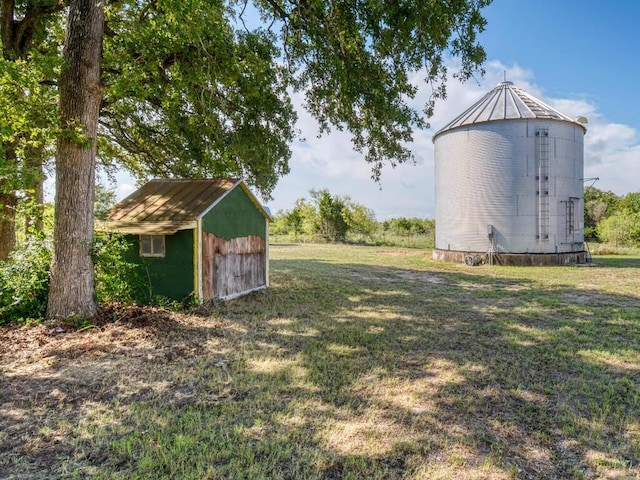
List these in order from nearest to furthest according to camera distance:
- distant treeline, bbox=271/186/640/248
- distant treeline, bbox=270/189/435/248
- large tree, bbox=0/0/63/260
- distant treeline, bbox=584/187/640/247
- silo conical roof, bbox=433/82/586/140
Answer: large tree, bbox=0/0/63/260
silo conical roof, bbox=433/82/586/140
distant treeline, bbox=584/187/640/247
distant treeline, bbox=271/186/640/248
distant treeline, bbox=270/189/435/248

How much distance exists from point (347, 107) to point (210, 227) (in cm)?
377

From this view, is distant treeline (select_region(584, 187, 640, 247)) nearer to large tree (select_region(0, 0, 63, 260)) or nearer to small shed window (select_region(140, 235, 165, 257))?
small shed window (select_region(140, 235, 165, 257))

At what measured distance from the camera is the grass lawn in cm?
262

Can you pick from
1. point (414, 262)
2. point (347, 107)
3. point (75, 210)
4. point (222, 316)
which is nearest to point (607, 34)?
point (347, 107)

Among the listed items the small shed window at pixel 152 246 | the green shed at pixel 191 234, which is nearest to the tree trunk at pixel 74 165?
the green shed at pixel 191 234

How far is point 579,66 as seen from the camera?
1117 cm

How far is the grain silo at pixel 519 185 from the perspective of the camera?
48.6ft

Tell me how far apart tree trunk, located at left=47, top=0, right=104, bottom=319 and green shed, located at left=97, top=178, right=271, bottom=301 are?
3.85 ft

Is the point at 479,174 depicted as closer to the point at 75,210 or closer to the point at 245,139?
the point at 245,139

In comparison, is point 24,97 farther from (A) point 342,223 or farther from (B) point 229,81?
(A) point 342,223

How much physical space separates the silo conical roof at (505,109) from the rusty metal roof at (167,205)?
1103cm

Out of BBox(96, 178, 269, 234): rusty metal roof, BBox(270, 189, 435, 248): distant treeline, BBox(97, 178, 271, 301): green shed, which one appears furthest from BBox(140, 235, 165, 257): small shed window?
BBox(270, 189, 435, 248): distant treeline

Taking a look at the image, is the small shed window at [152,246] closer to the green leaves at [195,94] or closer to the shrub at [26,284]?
the shrub at [26,284]

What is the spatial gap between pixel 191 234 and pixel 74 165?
2219mm
